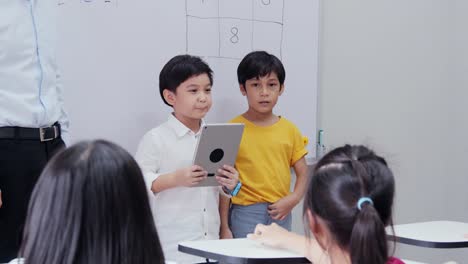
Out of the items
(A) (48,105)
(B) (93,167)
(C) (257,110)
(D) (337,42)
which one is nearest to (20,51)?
(A) (48,105)

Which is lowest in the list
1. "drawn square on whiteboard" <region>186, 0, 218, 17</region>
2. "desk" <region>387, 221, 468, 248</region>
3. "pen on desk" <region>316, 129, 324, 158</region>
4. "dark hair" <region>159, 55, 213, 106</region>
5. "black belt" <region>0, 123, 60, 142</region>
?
"desk" <region>387, 221, 468, 248</region>

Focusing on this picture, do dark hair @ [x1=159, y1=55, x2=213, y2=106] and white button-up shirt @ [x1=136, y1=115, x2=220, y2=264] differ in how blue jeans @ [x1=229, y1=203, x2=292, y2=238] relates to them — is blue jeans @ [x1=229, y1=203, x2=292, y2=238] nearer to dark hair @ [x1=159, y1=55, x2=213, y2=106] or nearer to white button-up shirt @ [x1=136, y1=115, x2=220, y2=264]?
white button-up shirt @ [x1=136, y1=115, x2=220, y2=264]

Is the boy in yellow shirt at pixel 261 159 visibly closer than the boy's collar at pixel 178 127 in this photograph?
No

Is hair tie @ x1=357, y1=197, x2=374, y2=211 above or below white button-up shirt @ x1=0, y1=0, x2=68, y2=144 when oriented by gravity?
below

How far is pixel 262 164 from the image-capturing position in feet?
9.78

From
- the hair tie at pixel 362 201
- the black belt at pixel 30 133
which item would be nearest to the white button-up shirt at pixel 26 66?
the black belt at pixel 30 133

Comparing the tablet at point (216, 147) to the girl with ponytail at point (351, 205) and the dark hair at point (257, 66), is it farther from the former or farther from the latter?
the girl with ponytail at point (351, 205)

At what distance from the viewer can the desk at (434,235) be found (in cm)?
217

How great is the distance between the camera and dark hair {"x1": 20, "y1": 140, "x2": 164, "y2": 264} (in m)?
1.15

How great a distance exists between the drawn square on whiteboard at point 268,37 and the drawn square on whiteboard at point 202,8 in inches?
10.0

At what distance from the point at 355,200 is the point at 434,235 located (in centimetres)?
83

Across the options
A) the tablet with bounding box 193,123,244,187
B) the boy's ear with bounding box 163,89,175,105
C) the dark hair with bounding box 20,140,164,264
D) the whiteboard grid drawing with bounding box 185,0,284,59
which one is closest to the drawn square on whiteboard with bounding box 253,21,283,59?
the whiteboard grid drawing with bounding box 185,0,284,59

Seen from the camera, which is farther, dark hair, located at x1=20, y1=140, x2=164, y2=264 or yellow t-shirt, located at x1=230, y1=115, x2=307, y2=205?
yellow t-shirt, located at x1=230, y1=115, x2=307, y2=205

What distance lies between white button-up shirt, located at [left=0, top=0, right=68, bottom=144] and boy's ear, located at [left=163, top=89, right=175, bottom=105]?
476 millimetres
